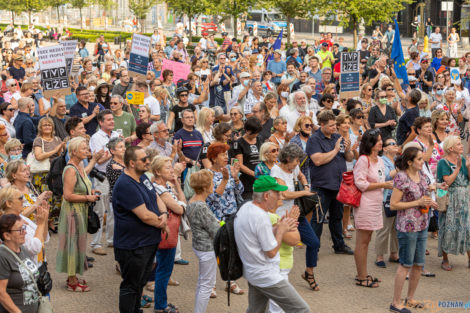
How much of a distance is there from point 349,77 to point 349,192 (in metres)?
5.40

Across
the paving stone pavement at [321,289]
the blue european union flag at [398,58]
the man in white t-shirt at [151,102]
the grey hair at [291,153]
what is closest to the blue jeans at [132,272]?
the paving stone pavement at [321,289]

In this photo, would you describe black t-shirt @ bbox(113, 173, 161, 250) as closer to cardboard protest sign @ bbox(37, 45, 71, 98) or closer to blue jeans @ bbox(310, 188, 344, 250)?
blue jeans @ bbox(310, 188, 344, 250)

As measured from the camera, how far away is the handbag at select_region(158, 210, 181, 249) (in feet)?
24.4

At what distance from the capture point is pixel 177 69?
1616 cm

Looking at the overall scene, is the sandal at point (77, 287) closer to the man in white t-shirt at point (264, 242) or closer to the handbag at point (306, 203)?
the handbag at point (306, 203)

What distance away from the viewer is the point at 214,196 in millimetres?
7953

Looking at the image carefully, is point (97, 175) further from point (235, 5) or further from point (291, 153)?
point (235, 5)

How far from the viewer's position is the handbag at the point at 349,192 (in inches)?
338

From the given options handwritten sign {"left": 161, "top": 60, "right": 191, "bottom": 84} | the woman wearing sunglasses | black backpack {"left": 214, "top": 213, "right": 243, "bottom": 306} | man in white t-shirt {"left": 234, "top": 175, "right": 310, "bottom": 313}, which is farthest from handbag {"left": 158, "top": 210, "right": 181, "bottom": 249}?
handwritten sign {"left": 161, "top": 60, "right": 191, "bottom": 84}

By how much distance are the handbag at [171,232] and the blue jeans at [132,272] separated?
39 centimetres

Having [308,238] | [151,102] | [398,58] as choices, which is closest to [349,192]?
[308,238]

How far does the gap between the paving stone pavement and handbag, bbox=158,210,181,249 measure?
0.87m

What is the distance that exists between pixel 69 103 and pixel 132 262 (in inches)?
310

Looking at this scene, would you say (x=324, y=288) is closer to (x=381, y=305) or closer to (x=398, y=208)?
(x=381, y=305)
